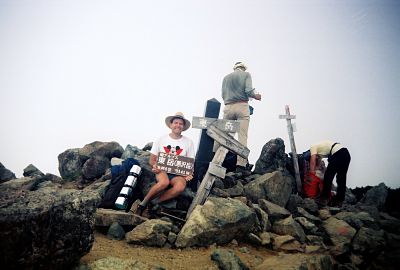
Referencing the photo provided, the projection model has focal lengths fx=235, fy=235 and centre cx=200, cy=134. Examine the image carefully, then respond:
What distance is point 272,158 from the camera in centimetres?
920

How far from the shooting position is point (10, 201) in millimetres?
2598

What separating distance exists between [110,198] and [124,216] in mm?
1105

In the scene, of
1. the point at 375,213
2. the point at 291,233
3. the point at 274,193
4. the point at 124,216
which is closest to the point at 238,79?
the point at 274,193

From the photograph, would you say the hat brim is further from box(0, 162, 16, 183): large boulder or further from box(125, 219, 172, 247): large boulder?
box(0, 162, 16, 183): large boulder

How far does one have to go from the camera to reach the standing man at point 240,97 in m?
8.30

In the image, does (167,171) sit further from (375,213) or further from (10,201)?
(375,213)

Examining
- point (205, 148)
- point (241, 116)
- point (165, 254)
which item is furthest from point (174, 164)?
point (241, 116)

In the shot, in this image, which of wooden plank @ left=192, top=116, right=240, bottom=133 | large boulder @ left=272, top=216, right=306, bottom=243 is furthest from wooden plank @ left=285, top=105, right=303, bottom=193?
wooden plank @ left=192, top=116, right=240, bottom=133

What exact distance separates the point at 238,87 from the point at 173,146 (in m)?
3.65

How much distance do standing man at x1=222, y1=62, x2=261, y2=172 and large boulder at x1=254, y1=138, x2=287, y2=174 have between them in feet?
4.83

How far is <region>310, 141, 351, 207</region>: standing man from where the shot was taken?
7.38 meters

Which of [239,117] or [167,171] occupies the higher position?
[239,117]

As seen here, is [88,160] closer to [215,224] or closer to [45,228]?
[215,224]

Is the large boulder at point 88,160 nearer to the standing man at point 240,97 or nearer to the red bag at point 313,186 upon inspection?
the standing man at point 240,97
